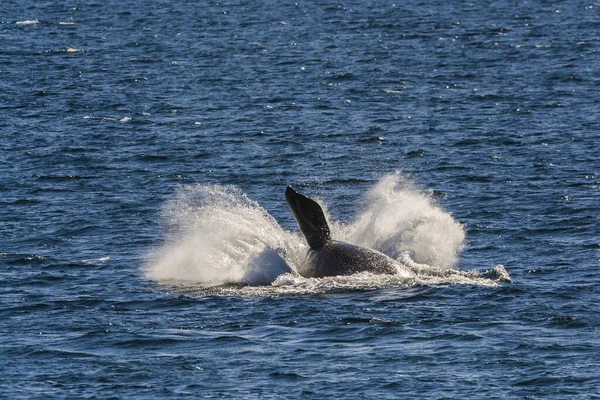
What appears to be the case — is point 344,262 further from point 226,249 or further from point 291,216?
point 291,216

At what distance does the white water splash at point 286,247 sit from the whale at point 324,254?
0.31 m

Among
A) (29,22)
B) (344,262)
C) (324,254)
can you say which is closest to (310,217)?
(324,254)

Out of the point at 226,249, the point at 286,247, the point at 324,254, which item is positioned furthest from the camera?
the point at 226,249

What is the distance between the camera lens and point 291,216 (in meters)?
40.3

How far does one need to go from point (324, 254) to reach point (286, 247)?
2561 millimetres

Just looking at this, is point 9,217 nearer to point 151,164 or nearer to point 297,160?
point 151,164

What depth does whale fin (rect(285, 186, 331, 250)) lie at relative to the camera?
3166cm

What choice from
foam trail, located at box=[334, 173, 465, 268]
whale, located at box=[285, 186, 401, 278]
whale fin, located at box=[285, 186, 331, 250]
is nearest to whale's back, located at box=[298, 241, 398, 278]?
whale, located at box=[285, 186, 401, 278]

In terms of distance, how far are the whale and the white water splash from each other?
31 cm

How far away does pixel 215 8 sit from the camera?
341 feet

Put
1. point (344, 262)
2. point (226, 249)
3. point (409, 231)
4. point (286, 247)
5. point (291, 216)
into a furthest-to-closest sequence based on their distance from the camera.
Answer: point (291, 216) < point (409, 231) < point (226, 249) < point (286, 247) < point (344, 262)

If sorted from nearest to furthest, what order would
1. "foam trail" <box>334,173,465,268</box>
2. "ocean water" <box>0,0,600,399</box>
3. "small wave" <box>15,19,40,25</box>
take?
"ocean water" <box>0,0,600,399</box>
"foam trail" <box>334,173,465,268</box>
"small wave" <box>15,19,40,25</box>

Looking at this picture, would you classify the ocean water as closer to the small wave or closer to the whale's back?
the whale's back

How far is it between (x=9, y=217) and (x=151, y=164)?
351 inches
